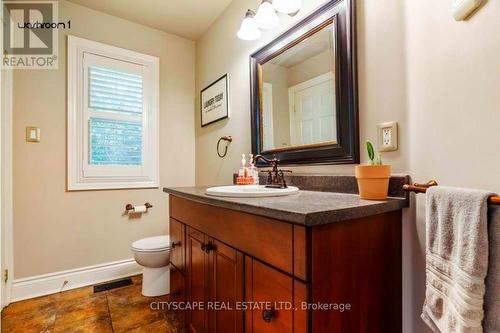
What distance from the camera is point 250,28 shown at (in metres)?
1.59

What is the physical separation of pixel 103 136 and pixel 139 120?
34 centimetres

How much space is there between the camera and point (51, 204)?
201 cm

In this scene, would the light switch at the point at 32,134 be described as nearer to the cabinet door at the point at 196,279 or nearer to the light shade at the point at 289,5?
the cabinet door at the point at 196,279

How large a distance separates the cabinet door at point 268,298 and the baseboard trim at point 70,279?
1820mm

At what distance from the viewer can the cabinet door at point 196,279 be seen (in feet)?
3.88

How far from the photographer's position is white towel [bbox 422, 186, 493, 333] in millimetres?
577

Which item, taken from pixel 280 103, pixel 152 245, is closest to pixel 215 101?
pixel 280 103

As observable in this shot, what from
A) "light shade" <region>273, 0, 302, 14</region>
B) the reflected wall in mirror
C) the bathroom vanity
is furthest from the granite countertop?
"light shade" <region>273, 0, 302, 14</region>

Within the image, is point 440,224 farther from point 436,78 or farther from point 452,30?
point 452,30

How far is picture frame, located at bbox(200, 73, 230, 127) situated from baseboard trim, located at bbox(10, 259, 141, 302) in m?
1.52

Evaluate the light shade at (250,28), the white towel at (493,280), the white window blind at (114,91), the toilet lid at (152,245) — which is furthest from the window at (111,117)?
the white towel at (493,280)

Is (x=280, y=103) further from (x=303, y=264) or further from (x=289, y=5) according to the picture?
(x=303, y=264)

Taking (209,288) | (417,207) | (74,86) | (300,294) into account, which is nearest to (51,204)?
(74,86)

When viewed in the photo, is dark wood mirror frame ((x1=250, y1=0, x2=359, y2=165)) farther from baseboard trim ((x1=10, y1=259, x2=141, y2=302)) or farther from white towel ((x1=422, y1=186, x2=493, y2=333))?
baseboard trim ((x1=10, y1=259, x2=141, y2=302))
